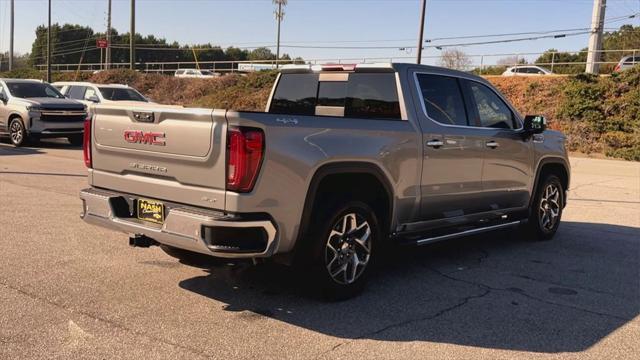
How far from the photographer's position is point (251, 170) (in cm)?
423

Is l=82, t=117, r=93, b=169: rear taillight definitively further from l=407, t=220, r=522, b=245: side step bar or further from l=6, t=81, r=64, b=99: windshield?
l=6, t=81, r=64, b=99: windshield

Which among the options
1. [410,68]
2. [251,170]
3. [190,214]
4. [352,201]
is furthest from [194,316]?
[410,68]

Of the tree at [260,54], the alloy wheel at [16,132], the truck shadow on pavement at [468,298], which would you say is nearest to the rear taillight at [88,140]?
the truck shadow on pavement at [468,298]

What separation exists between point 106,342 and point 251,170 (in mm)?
1476

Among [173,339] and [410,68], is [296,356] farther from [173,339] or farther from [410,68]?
[410,68]

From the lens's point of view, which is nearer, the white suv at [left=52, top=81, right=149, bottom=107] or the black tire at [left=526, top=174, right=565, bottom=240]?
the black tire at [left=526, top=174, right=565, bottom=240]

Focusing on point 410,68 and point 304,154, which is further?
point 410,68

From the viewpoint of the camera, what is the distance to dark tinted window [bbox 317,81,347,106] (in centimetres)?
605

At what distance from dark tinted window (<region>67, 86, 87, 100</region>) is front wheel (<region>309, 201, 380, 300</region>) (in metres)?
17.7

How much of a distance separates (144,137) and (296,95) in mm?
2111

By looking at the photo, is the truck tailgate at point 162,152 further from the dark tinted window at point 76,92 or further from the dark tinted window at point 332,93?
the dark tinted window at point 76,92

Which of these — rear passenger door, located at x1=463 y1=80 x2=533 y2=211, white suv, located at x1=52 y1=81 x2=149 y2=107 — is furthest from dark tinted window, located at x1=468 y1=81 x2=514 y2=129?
white suv, located at x1=52 y1=81 x2=149 y2=107

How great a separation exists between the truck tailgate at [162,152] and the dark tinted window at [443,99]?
2.42 m

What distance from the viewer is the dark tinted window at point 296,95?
6.29 meters
